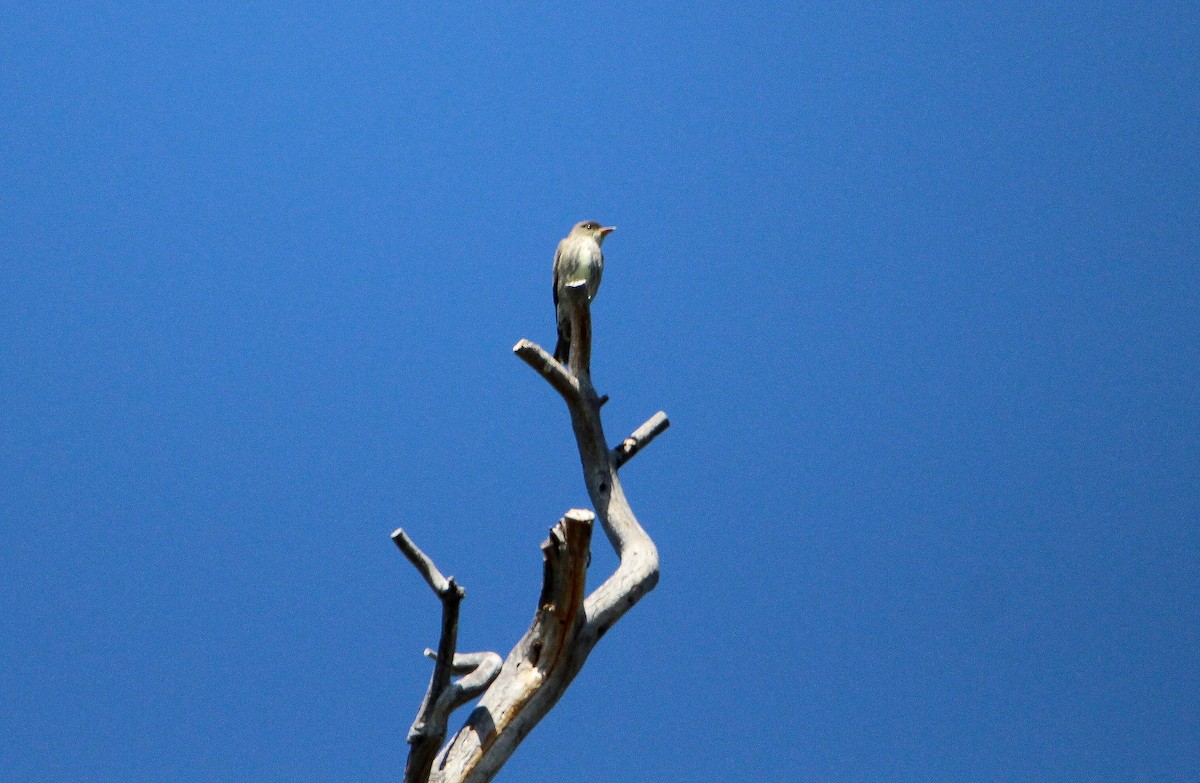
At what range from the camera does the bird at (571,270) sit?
186 inches

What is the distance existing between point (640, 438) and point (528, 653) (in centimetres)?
101

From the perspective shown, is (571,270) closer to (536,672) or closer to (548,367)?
(548,367)

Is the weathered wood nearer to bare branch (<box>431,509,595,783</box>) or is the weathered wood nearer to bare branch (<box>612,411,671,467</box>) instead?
bare branch (<box>431,509,595,783</box>)

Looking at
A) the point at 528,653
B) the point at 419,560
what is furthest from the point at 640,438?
the point at 419,560

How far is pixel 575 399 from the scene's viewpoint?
4.19 m

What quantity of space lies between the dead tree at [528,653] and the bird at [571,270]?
2.02ft

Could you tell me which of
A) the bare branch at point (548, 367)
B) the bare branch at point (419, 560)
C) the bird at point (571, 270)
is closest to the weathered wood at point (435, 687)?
the bare branch at point (419, 560)

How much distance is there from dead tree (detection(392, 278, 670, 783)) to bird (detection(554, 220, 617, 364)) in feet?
2.02

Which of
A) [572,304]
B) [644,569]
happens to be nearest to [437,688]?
[644,569]

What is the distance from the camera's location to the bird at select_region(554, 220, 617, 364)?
472 centimetres

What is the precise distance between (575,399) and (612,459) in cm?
27

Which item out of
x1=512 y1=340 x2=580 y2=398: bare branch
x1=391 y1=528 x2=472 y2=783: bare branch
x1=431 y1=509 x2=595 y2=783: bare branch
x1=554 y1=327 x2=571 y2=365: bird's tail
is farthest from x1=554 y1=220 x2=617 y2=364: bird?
x1=391 y1=528 x2=472 y2=783: bare branch

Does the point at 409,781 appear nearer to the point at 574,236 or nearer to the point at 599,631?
the point at 599,631

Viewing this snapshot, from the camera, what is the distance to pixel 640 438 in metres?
4.30
